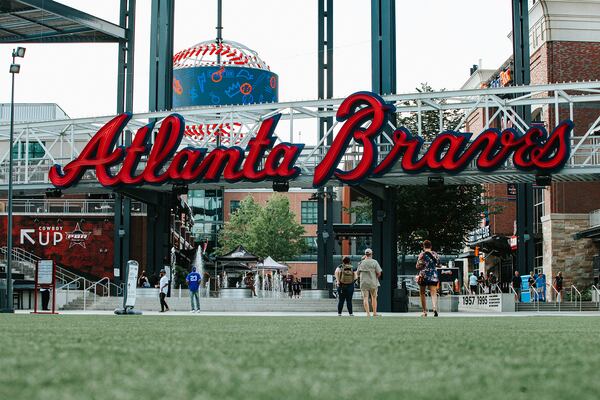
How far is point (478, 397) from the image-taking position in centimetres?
360

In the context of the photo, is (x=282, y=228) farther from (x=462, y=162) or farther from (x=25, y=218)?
(x=462, y=162)

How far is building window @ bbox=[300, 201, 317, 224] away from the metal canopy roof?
176 feet

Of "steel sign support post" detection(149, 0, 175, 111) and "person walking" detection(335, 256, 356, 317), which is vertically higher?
"steel sign support post" detection(149, 0, 175, 111)

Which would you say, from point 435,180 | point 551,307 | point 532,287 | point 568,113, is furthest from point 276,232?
point 435,180

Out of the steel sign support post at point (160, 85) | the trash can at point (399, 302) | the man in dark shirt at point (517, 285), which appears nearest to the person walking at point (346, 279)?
the trash can at point (399, 302)

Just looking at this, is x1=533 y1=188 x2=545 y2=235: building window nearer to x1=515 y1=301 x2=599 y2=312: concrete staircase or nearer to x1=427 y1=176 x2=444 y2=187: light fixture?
x1=515 y1=301 x2=599 y2=312: concrete staircase

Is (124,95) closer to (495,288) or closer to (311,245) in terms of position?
(495,288)

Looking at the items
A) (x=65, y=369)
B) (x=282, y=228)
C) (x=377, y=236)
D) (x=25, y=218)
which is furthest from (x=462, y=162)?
(x=282, y=228)

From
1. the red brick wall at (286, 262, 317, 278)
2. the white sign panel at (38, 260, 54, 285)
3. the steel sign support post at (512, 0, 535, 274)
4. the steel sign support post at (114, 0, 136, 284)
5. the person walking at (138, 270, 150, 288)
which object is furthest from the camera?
the red brick wall at (286, 262, 317, 278)

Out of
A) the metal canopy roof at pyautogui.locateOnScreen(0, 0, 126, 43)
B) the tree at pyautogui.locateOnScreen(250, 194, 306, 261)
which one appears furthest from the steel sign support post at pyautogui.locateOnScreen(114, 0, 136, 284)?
the tree at pyautogui.locateOnScreen(250, 194, 306, 261)

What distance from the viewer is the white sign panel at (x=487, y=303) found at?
4272 cm

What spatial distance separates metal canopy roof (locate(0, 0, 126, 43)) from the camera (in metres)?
53.9

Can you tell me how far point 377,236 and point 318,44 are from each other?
15009 mm

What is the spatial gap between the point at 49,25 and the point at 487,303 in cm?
2926
